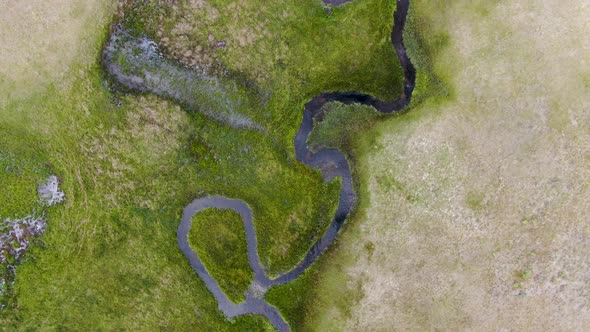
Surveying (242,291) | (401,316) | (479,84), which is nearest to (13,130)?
(242,291)

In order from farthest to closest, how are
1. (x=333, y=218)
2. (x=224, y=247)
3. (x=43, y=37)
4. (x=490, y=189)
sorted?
(x=224, y=247)
(x=333, y=218)
(x=43, y=37)
(x=490, y=189)

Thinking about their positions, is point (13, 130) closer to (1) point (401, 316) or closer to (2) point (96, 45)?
(2) point (96, 45)

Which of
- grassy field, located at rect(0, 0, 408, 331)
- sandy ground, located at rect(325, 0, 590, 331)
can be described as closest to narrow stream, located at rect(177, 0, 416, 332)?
grassy field, located at rect(0, 0, 408, 331)

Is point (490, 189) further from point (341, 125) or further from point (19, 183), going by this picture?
point (19, 183)

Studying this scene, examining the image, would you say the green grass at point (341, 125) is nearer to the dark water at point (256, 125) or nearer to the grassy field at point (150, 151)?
the dark water at point (256, 125)

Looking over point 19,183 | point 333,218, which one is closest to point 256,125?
point 333,218
